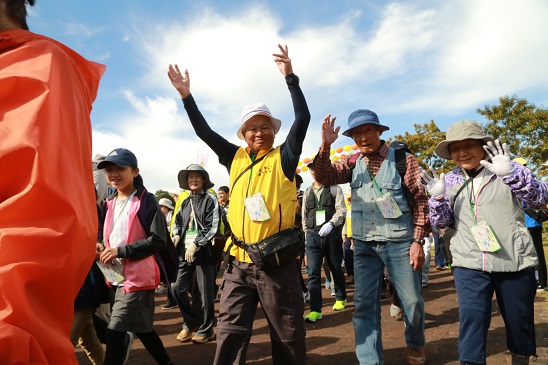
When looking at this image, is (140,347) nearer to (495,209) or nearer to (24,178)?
(495,209)

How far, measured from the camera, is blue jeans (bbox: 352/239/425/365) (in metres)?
3.50

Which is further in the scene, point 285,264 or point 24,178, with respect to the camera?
point 285,264

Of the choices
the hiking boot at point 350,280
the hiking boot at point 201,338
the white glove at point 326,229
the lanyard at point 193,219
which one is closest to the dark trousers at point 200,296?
the hiking boot at point 201,338

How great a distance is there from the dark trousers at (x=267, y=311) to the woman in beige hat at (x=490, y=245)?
47.4 inches

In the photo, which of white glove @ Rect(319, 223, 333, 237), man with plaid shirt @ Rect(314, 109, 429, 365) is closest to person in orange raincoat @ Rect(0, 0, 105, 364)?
man with plaid shirt @ Rect(314, 109, 429, 365)

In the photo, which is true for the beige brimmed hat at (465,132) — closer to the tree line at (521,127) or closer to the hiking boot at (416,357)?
the hiking boot at (416,357)

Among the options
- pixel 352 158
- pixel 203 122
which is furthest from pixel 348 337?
pixel 203 122

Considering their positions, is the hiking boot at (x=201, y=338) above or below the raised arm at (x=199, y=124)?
below

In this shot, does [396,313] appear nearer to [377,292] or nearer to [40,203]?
[377,292]

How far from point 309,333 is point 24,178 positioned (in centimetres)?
491

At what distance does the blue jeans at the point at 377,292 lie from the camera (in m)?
3.50

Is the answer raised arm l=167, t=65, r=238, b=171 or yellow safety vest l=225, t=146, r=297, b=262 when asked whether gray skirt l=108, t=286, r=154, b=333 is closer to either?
yellow safety vest l=225, t=146, r=297, b=262

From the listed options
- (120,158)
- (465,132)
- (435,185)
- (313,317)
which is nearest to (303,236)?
(435,185)

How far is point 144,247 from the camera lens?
342 cm
